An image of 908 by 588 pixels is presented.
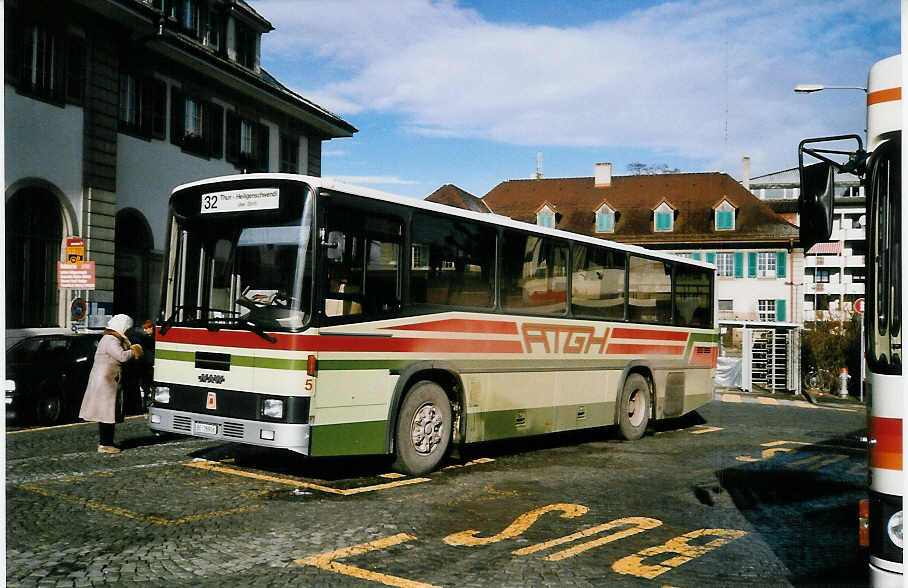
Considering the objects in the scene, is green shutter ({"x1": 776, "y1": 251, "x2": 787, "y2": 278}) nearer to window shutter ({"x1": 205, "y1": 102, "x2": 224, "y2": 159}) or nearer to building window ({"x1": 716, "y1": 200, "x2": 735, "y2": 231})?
building window ({"x1": 716, "y1": 200, "x2": 735, "y2": 231})

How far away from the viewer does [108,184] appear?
75.4 feet

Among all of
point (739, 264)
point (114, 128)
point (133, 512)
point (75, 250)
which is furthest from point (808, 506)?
point (739, 264)

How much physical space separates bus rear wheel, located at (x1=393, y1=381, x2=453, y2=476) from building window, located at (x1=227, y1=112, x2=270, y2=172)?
20.1 metres

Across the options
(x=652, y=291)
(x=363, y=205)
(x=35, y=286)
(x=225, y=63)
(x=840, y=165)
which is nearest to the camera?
(x=840, y=165)

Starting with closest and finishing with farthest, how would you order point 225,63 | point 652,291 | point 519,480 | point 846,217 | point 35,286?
1. point 519,480
2. point 652,291
3. point 35,286
4. point 225,63
5. point 846,217

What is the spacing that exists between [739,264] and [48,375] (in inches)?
2065

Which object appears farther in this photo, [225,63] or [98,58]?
[225,63]

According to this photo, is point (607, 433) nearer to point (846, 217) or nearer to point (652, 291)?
point (652, 291)

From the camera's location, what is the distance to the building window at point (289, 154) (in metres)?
31.5

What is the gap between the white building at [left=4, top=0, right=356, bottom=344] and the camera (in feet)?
67.2

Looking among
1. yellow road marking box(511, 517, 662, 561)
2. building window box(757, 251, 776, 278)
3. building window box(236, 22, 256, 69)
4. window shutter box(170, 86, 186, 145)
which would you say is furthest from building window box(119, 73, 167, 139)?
building window box(757, 251, 776, 278)

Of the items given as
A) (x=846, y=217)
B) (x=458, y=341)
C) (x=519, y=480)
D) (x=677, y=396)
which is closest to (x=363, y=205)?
(x=458, y=341)

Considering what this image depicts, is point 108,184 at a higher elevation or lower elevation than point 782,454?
higher

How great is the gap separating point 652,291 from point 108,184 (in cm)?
1460
